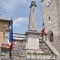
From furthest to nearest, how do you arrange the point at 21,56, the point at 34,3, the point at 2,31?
1. the point at 2,31
2. the point at 34,3
3. the point at 21,56

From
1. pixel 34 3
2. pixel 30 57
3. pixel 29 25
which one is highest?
pixel 34 3

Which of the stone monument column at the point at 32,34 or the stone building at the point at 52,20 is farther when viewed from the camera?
the stone building at the point at 52,20

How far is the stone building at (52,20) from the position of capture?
83.2 ft

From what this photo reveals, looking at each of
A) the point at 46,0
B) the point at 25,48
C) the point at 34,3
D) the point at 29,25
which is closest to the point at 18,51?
the point at 25,48

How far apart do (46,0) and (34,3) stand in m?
10.3

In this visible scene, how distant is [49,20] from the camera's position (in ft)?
91.5

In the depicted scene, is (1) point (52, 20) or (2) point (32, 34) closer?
(2) point (32, 34)

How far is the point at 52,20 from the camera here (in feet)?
88.7

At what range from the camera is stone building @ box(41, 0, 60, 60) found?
2537cm

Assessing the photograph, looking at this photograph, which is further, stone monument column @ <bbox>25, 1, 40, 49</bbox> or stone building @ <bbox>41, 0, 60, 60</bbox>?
stone building @ <bbox>41, 0, 60, 60</bbox>

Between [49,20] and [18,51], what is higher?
[49,20]

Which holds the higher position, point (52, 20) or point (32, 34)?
point (52, 20)

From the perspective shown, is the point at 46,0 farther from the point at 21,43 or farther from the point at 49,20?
the point at 21,43

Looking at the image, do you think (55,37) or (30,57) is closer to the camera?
(30,57)
